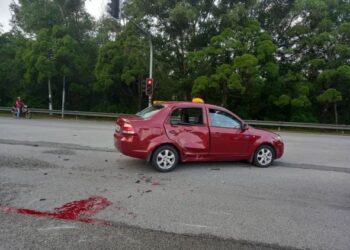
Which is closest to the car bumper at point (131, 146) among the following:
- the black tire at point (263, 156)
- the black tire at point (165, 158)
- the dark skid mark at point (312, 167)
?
the black tire at point (165, 158)

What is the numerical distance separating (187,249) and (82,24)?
30298 mm

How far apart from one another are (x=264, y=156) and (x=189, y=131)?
223 centimetres

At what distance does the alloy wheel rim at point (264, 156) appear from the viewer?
764cm

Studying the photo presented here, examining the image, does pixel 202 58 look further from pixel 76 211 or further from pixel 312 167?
pixel 76 211

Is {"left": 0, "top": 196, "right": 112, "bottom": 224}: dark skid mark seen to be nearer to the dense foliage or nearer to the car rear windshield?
the car rear windshield

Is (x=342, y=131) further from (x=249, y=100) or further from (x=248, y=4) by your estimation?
(x=248, y=4)

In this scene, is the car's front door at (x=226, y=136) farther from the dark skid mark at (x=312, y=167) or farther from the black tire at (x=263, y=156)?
the dark skid mark at (x=312, y=167)

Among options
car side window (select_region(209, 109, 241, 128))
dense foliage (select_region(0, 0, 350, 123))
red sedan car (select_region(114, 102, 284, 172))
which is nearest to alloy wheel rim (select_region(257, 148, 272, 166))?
red sedan car (select_region(114, 102, 284, 172))

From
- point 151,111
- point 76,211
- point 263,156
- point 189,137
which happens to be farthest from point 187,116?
point 76,211

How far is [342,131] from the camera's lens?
861 inches

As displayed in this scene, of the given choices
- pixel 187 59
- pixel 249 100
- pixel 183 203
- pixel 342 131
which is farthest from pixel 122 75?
pixel 183 203

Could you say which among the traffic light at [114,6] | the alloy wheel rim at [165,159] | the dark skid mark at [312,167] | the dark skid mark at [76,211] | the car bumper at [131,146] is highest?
the traffic light at [114,6]

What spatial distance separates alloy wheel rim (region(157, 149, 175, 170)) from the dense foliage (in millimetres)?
15116

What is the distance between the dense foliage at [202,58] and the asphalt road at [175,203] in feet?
49.6
